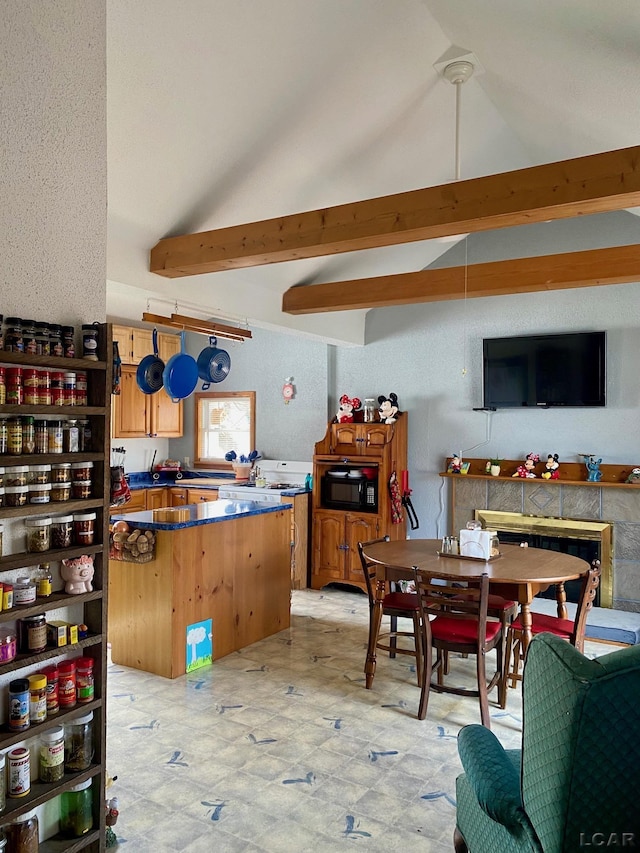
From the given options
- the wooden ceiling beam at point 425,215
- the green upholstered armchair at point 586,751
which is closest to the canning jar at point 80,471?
the green upholstered armchair at point 586,751

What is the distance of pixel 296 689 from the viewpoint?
370 cm

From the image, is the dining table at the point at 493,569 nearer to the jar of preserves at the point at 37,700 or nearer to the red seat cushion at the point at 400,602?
the red seat cushion at the point at 400,602

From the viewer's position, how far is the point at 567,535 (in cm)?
537

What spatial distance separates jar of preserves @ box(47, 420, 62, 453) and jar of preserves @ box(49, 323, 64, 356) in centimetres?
23

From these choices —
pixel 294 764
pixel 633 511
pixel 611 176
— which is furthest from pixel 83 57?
pixel 633 511

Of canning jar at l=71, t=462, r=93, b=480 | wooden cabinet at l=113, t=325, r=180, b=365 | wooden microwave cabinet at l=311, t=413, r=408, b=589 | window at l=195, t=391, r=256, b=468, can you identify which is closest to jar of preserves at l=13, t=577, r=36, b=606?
canning jar at l=71, t=462, r=93, b=480

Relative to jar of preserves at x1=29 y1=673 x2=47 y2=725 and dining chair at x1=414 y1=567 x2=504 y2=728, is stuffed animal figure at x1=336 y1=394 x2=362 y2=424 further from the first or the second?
jar of preserves at x1=29 y1=673 x2=47 y2=725

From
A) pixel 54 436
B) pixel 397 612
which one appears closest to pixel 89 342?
pixel 54 436

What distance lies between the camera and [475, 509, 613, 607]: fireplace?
5.16 meters

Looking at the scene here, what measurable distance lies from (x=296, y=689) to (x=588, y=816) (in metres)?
2.65

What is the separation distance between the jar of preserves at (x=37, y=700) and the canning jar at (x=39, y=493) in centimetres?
55

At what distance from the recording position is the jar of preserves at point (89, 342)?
6.91 ft

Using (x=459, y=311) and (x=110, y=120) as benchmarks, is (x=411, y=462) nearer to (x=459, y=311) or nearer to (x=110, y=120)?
(x=459, y=311)

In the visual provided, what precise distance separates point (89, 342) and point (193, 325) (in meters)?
2.29
